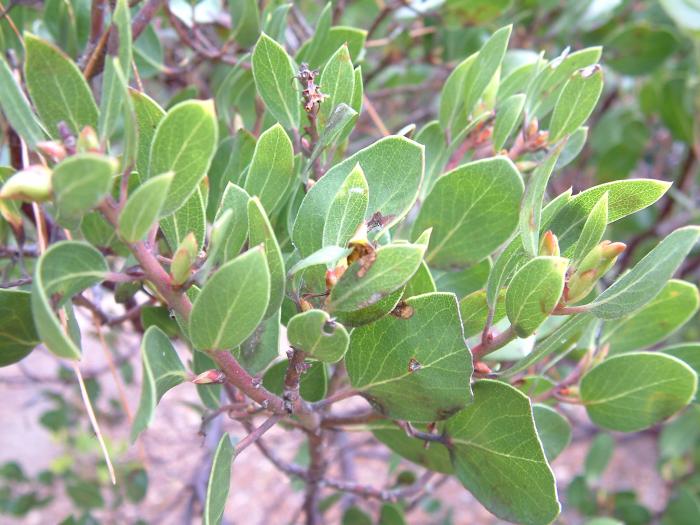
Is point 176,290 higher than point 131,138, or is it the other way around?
point 131,138

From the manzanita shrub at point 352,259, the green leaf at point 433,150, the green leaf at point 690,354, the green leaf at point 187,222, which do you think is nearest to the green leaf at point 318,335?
the manzanita shrub at point 352,259

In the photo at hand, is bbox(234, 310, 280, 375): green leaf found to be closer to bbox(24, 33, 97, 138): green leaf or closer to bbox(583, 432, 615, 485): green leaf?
bbox(24, 33, 97, 138): green leaf

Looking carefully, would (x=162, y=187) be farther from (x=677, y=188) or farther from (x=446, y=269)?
(x=677, y=188)

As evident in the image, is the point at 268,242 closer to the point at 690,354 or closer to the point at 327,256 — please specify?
the point at 327,256

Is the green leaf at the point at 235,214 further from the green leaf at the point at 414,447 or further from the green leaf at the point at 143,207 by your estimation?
the green leaf at the point at 414,447

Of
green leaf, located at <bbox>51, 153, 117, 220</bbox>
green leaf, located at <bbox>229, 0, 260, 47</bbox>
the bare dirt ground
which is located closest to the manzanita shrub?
green leaf, located at <bbox>51, 153, 117, 220</bbox>

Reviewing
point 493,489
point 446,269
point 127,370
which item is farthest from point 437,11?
point 127,370
